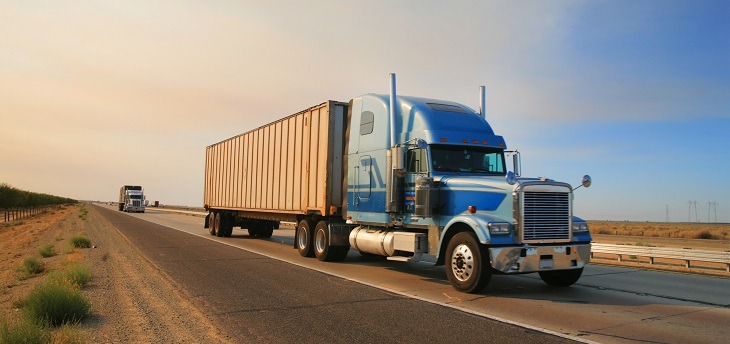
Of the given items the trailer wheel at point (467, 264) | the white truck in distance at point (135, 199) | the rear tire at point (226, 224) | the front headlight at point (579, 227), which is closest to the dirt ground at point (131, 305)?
the trailer wheel at point (467, 264)

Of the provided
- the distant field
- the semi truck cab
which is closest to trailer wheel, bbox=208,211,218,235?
the semi truck cab

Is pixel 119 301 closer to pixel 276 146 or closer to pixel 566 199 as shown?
pixel 566 199

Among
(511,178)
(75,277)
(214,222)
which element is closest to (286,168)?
(75,277)

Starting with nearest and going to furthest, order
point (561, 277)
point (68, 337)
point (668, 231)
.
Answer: point (68, 337)
point (561, 277)
point (668, 231)

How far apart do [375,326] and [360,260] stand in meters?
8.09

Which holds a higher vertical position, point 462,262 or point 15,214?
point 462,262

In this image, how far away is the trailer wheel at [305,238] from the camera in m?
14.2

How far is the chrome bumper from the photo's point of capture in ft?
27.0

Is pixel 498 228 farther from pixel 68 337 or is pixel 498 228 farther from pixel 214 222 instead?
pixel 214 222

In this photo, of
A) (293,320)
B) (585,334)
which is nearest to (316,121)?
(293,320)

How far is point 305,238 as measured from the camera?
14.4 meters

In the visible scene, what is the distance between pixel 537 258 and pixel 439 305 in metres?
2.08

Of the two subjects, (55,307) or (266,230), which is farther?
(266,230)

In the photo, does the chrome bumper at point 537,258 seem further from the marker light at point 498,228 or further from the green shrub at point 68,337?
the green shrub at point 68,337
